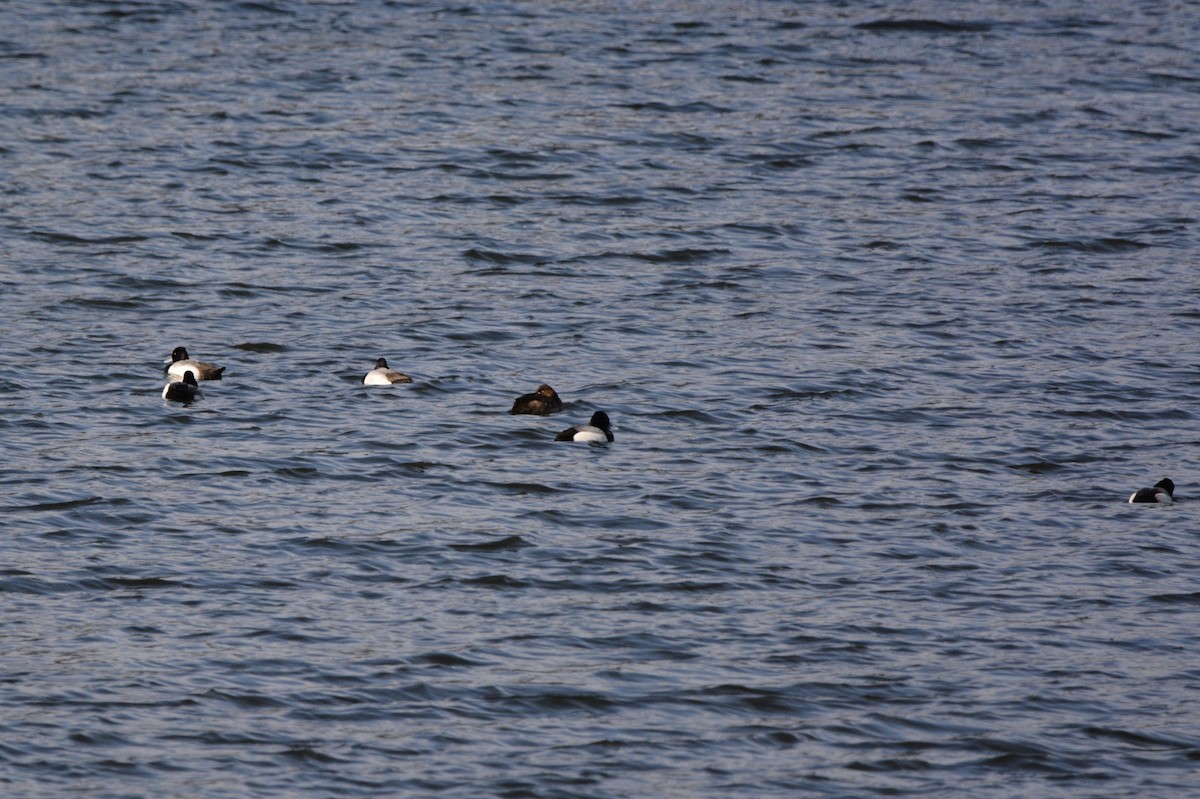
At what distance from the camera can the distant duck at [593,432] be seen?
17.8m

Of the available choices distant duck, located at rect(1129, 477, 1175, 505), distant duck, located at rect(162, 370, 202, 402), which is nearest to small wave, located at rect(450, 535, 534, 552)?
distant duck, located at rect(162, 370, 202, 402)

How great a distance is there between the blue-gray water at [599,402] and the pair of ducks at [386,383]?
15cm

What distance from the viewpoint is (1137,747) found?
39.6 feet

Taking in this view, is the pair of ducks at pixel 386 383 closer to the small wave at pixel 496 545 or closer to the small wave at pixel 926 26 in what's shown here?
the small wave at pixel 496 545

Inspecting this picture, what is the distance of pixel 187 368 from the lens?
19.0 meters

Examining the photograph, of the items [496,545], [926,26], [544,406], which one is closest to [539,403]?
[544,406]

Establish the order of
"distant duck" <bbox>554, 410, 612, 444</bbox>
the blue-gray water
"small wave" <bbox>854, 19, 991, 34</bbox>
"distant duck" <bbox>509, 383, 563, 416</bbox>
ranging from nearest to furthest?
the blue-gray water, "distant duck" <bbox>554, 410, 612, 444</bbox>, "distant duck" <bbox>509, 383, 563, 416</bbox>, "small wave" <bbox>854, 19, 991, 34</bbox>

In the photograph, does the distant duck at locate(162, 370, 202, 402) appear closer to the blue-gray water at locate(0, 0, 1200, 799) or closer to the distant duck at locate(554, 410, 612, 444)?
the blue-gray water at locate(0, 0, 1200, 799)

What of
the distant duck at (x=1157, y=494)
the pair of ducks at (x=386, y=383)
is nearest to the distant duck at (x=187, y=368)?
the pair of ducks at (x=386, y=383)

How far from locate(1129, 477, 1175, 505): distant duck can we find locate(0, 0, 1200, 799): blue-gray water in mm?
129

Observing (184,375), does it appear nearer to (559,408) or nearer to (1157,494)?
(559,408)

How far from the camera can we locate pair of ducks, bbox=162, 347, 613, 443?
58.9 feet

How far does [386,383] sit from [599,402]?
2288 mm

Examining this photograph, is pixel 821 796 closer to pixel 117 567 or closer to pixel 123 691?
pixel 123 691
